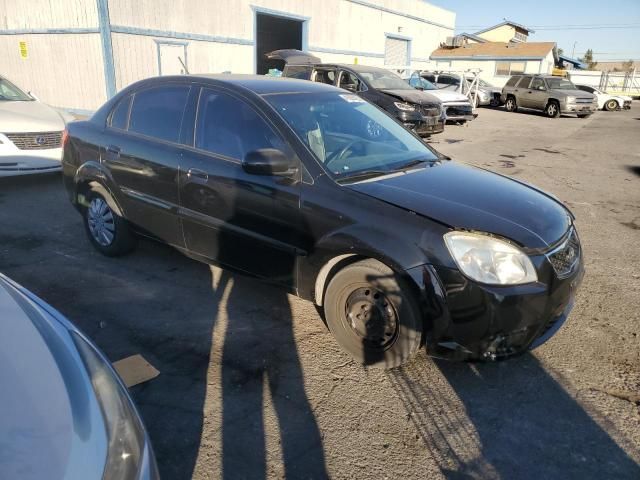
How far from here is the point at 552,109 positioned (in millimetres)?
22281

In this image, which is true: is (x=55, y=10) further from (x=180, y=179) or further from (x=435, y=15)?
(x=435, y=15)

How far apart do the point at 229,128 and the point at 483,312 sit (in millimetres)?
2178

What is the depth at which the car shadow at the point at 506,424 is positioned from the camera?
93.0 inches

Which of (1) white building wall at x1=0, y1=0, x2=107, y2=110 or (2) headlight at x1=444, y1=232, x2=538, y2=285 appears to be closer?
(2) headlight at x1=444, y1=232, x2=538, y2=285

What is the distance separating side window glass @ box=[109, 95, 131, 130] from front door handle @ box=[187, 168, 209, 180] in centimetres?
106

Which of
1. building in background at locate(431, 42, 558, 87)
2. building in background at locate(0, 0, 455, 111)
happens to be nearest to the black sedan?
building in background at locate(0, 0, 455, 111)

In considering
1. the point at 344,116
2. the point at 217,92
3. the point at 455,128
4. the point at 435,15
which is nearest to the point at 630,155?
the point at 455,128

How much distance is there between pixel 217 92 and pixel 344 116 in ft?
3.25

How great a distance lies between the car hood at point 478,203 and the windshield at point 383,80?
9295 millimetres

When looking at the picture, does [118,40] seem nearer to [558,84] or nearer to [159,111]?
[159,111]

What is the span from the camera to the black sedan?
2717 millimetres

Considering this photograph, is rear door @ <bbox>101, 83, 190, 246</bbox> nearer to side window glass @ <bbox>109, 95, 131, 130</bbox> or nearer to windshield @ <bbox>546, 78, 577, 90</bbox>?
side window glass @ <bbox>109, 95, 131, 130</bbox>

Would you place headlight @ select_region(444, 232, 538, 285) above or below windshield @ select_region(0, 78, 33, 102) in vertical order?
below

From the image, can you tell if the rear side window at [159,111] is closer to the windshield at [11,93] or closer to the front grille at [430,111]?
the windshield at [11,93]
